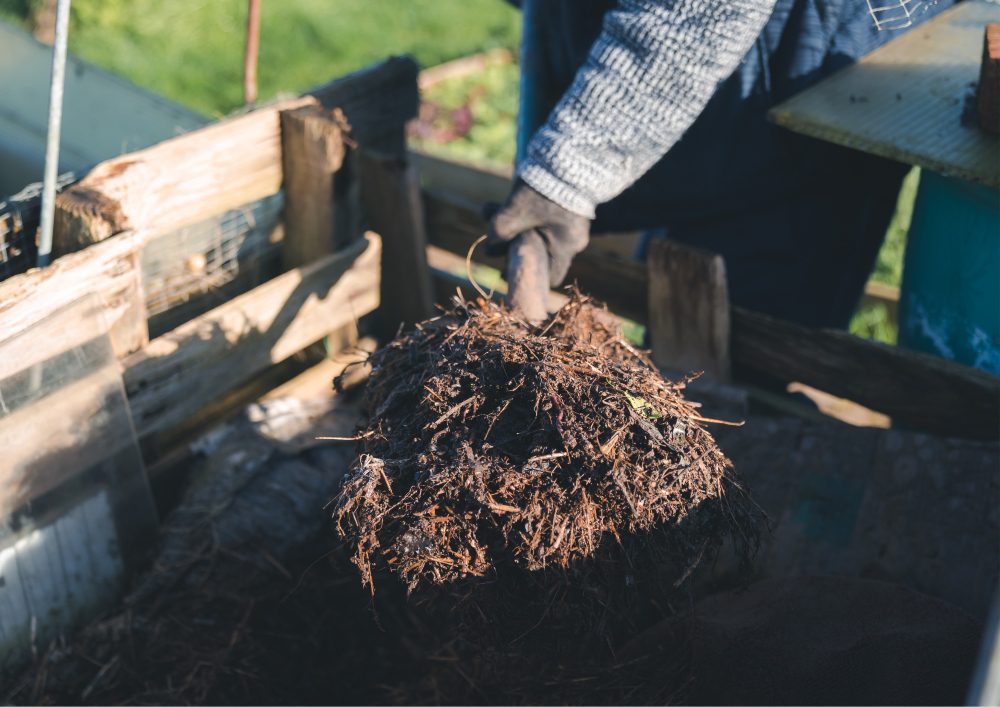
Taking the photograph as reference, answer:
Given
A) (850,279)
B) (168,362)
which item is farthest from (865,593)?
(168,362)

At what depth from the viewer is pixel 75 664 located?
2527mm

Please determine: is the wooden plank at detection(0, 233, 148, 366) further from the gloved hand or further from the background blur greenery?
the background blur greenery

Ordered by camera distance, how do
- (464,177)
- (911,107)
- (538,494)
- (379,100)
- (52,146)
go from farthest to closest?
1. (464,177)
2. (379,100)
3. (911,107)
4. (52,146)
5. (538,494)

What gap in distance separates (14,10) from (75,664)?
17.5 ft

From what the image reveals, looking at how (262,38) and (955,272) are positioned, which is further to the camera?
(262,38)

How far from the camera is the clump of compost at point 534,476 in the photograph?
1.77 metres

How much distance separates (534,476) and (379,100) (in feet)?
6.81

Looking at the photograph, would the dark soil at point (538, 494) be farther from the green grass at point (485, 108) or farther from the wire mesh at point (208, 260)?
the green grass at point (485, 108)

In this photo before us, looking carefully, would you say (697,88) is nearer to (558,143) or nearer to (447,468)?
(558,143)

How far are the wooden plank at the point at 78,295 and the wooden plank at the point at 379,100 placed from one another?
99cm

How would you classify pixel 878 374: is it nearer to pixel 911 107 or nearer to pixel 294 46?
pixel 911 107

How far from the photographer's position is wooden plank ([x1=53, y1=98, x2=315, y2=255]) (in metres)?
2.42

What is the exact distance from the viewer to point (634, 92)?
2.38 m

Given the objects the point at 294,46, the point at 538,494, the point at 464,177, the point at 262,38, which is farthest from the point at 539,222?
the point at 262,38
